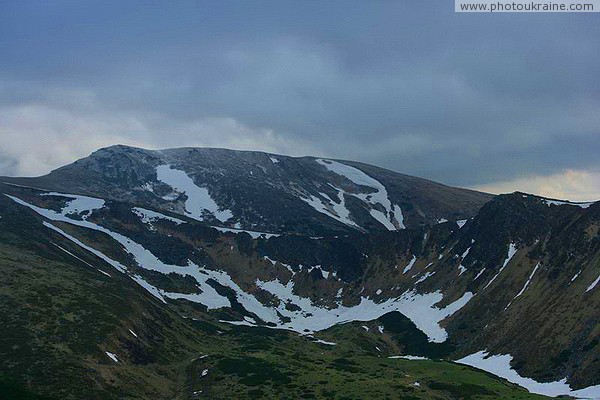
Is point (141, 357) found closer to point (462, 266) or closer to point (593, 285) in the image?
point (593, 285)

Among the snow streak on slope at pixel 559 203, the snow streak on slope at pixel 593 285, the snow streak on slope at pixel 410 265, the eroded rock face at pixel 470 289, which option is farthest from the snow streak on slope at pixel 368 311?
the snow streak on slope at pixel 559 203

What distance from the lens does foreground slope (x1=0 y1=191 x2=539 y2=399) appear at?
243ft

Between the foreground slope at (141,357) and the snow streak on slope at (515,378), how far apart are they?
24.4ft

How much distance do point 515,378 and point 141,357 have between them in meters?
70.5

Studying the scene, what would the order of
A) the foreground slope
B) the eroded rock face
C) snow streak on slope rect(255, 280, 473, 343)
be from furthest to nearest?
snow streak on slope rect(255, 280, 473, 343), the eroded rock face, the foreground slope

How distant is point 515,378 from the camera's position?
338ft

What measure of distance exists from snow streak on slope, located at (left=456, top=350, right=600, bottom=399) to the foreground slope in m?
7.42

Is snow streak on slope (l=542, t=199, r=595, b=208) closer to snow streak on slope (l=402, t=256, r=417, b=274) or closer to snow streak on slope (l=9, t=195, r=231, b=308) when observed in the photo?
snow streak on slope (l=402, t=256, r=417, b=274)

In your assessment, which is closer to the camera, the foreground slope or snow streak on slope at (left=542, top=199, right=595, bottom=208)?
the foreground slope

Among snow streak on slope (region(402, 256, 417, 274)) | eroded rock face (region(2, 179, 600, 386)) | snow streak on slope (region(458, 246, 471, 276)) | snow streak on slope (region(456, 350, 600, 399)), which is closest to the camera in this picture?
snow streak on slope (region(456, 350, 600, 399))

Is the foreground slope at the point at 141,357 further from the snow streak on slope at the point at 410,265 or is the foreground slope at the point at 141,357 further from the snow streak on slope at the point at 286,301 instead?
the snow streak on slope at the point at 410,265

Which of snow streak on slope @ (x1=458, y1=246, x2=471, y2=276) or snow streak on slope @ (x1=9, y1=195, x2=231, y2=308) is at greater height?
snow streak on slope @ (x1=458, y1=246, x2=471, y2=276)

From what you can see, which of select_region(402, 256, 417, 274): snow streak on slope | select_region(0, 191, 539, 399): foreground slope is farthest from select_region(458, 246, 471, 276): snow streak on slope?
select_region(0, 191, 539, 399): foreground slope

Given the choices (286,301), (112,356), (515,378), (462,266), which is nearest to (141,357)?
(112,356)
